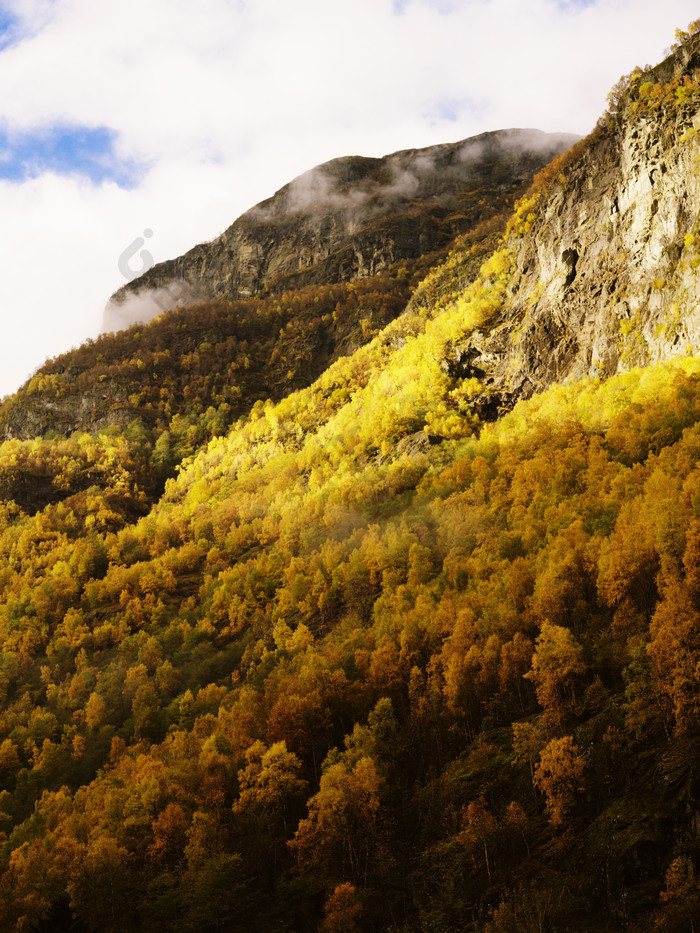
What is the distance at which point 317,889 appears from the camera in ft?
149

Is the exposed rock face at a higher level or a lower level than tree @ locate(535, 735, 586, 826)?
higher

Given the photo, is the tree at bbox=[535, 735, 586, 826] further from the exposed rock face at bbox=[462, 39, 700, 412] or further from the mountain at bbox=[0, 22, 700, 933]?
the exposed rock face at bbox=[462, 39, 700, 412]

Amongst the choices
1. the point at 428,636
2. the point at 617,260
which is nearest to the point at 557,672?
the point at 428,636

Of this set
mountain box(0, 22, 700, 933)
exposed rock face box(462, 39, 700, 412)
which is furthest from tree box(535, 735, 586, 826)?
exposed rock face box(462, 39, 700, 412)

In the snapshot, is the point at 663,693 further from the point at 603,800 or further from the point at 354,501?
the point at 354,501

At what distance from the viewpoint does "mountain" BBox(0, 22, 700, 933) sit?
137 ft

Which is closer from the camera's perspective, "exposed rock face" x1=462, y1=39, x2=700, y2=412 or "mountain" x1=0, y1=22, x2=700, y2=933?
"mountain" x1=0, y1=22, x2=700, y2=933

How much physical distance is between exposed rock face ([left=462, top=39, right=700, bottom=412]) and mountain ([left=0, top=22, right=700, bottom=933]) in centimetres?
55

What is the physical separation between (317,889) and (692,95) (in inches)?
4201

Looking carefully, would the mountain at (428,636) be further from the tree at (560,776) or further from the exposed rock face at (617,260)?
the exposed rock face at (617,260)

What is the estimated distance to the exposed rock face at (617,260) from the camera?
284 feet

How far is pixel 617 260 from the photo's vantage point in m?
99.8

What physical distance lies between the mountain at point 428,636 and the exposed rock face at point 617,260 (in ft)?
1.81

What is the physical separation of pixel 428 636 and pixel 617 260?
6707 cm
